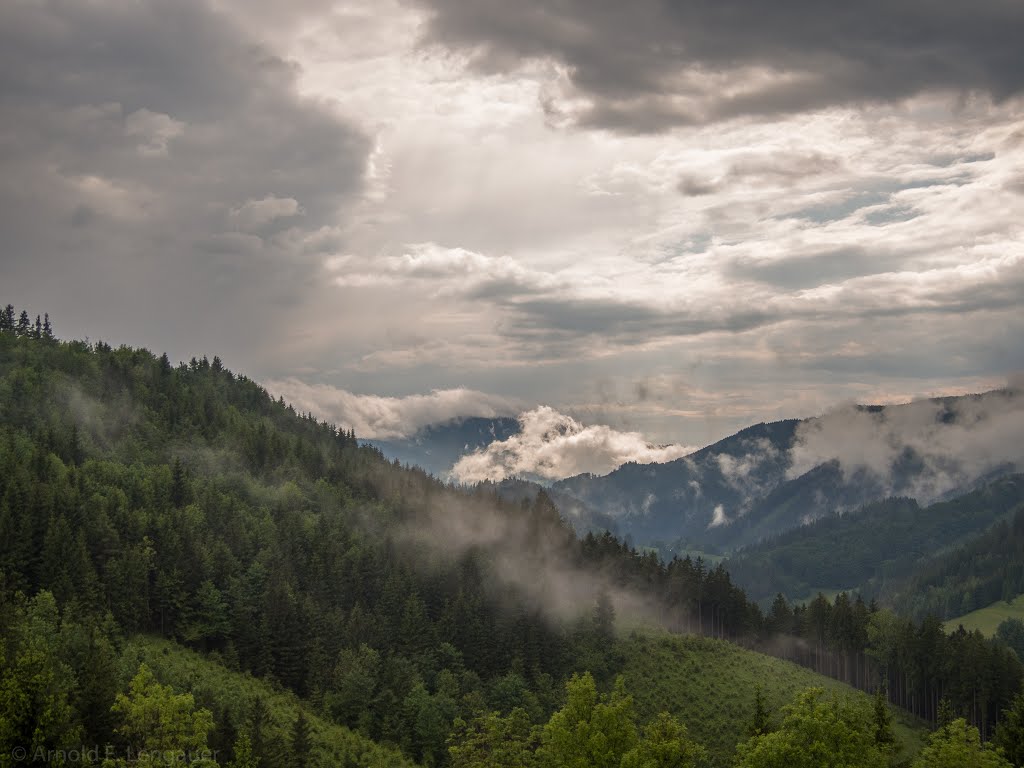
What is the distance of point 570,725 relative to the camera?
51750 millimetres

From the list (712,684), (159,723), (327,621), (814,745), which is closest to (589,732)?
(814,745)

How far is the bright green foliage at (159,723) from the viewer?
172 feet

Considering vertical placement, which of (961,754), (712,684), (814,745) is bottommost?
(712,684)

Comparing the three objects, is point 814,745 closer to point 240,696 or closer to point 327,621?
point 240,696

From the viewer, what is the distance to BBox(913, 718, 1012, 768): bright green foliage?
4631cm

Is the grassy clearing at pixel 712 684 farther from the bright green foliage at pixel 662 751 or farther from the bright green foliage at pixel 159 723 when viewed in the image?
the bright green foliage at pixel 159 723

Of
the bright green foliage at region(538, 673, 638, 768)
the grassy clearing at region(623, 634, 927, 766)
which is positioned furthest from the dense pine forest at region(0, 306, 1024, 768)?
the grassy clearing at region(623, 634, 927, 766)

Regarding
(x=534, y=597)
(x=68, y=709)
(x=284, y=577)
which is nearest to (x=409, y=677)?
(x=284, y=577)

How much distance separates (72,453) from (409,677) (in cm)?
7268

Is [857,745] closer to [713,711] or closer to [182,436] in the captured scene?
[713,711]

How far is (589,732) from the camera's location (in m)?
50.6

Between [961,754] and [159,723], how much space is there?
49.1 metres

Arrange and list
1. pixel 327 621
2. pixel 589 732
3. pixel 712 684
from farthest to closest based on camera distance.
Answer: pixel 712 684 → pixel 327 621 → pixel 589 732

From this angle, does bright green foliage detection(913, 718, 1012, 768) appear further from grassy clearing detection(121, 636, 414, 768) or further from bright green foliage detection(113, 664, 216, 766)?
grassy clearing detection(121, 636, 414, 768)
